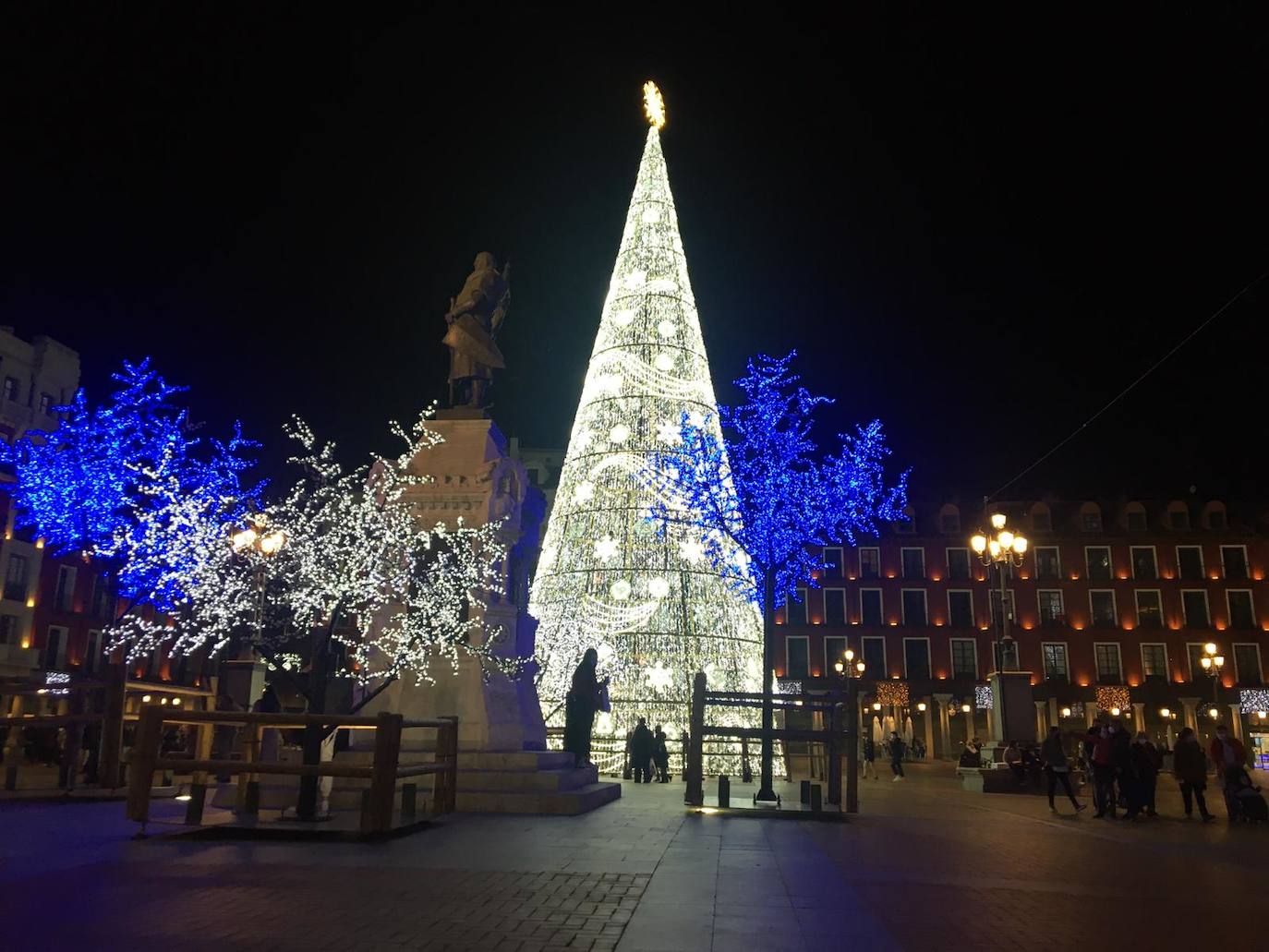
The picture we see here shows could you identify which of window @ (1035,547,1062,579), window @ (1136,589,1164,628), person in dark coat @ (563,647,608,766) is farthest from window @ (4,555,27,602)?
window @ (1136,589,1164,628)

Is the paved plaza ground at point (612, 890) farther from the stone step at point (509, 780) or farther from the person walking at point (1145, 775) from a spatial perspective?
the person walking at point (1145, 775)

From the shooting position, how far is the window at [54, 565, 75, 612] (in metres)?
40.6

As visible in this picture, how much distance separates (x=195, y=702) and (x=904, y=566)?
43363 millimetres

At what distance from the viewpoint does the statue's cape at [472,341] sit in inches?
663

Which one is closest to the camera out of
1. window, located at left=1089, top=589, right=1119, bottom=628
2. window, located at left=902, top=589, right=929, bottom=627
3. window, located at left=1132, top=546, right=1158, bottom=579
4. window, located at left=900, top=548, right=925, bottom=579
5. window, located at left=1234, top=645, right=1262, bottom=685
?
window, located at left=1234, top=645, right=1262, bottom=685

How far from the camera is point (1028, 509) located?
6150 centimetres

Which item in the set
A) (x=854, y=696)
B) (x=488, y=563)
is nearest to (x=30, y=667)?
(x=488, y=563)

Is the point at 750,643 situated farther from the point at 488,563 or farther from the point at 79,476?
the point at 79,476

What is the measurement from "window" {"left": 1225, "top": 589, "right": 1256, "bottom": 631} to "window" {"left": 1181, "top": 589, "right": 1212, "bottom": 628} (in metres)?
1.28

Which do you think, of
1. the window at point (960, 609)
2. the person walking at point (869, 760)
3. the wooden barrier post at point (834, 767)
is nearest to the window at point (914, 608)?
the window at point (960, 609)

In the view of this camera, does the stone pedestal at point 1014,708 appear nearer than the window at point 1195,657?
Yes

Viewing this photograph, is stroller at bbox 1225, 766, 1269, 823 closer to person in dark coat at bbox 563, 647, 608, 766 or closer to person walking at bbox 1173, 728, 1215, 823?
person walking at bbox 1173, 728, 1215, 823

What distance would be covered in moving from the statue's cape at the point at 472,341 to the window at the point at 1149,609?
53.8 metres

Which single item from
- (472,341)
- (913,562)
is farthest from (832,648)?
(472,341)
